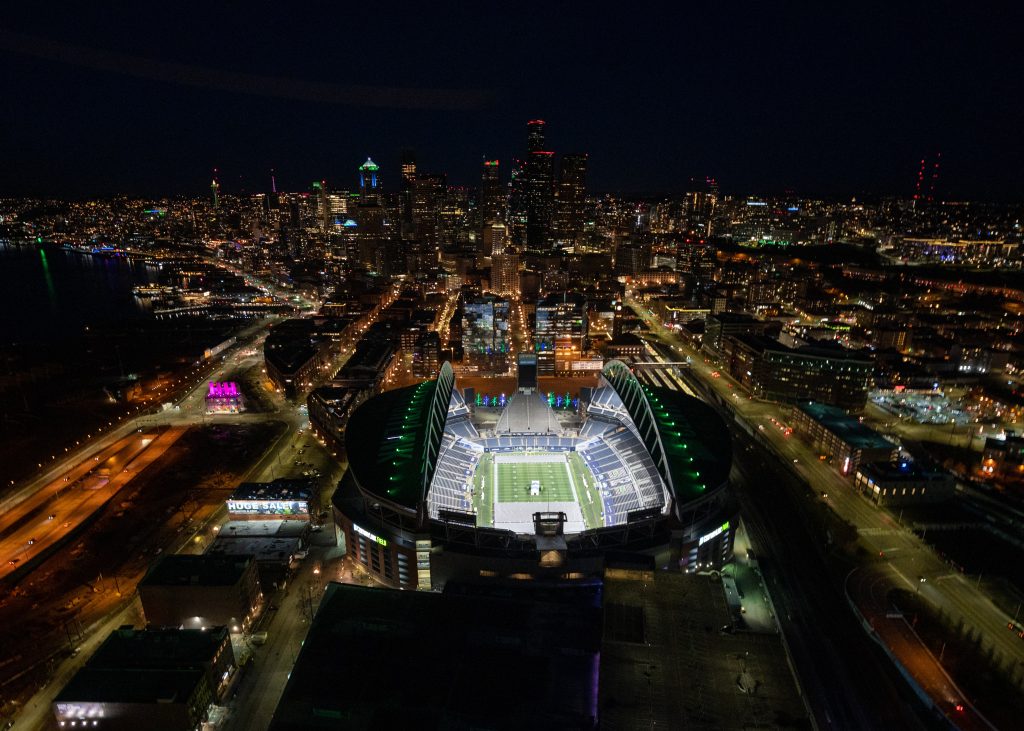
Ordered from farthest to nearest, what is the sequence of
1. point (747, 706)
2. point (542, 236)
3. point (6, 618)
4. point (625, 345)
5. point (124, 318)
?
point (542, 236) < point (124, 318) < point (625, 345) < point (6, 618) < point (747, 706)

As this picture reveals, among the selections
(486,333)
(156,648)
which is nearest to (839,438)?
(486,333)

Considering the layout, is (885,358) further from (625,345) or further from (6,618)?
(6,618)

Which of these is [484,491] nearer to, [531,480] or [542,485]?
[531,480]

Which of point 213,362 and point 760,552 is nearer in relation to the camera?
point 760,552

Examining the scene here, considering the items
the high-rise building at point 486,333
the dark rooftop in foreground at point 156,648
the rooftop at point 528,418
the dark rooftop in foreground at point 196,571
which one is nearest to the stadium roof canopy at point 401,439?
the rooftop at point 528,418

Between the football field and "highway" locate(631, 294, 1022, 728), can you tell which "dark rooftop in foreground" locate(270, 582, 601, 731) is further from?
the football field

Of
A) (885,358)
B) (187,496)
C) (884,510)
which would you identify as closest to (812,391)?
(885,358)
